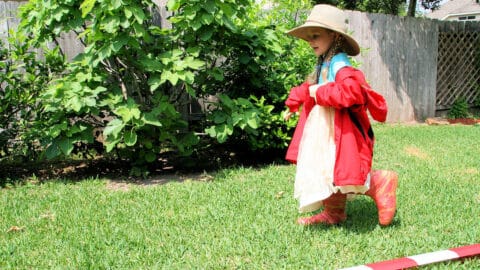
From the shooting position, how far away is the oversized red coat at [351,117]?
2.67 metres

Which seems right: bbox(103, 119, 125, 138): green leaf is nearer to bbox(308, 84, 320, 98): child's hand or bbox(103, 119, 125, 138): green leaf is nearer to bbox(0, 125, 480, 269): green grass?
bbox(0, 125, 480, 269): green grass

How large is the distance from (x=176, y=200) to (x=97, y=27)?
1614 mm

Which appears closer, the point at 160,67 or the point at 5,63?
the point at 160,67

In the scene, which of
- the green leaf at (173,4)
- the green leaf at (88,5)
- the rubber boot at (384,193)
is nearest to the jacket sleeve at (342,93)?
the rubber boot at (384,193)

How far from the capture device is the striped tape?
2.44 metres

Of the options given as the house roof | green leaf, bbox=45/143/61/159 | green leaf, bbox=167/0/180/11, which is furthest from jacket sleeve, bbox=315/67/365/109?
the house roof

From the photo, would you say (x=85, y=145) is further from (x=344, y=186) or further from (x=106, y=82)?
(x=344, y=186)

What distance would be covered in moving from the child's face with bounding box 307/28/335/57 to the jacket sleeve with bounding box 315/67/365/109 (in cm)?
29

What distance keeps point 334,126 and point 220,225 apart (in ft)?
3.44

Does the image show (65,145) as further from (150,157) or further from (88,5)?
(88,5)

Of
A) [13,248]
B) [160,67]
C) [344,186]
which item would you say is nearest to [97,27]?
[160,67]

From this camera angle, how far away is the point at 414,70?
9.00 metres

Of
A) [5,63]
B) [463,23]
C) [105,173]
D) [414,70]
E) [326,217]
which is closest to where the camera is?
[326,217]

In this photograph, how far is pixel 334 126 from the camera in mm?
2881
